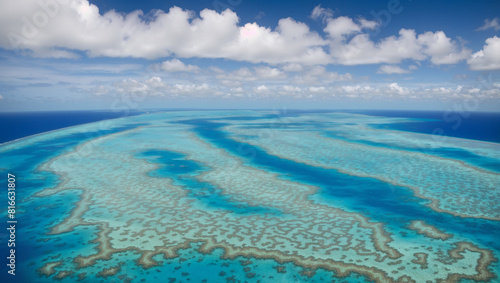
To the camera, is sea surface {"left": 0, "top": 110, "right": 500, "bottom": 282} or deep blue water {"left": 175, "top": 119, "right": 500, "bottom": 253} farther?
deep blue water {"left": 175, "top": 119, "right": 500, "bottom": 253}

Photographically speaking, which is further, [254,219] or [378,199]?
[378,199]

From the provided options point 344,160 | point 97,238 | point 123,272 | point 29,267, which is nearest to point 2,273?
point 29,267

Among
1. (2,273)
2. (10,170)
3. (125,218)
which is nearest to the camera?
(2,273)

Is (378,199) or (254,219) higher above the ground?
(378,199)

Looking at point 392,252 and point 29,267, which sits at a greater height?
point 392,252

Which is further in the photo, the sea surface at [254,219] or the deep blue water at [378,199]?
the deep blue water at [378,199]

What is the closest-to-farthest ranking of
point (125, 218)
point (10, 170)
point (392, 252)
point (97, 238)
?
point (392, 252) → point (97, 238) → point (125, 218) → point (10, 170)

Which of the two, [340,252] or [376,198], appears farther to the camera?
[376,198]

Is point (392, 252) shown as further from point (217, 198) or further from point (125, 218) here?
point (125, 218)
